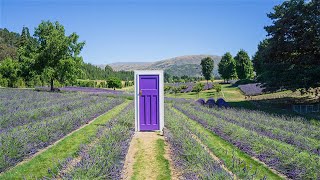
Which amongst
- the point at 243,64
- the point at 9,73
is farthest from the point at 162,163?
the point at 243,64

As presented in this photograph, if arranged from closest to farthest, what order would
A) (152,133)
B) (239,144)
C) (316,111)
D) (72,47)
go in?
(239,144) → (152,133) → (316,111) → (72,47)

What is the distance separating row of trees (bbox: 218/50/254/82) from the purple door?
61427mm

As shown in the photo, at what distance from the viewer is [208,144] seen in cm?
1009

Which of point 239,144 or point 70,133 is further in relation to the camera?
point 70,133

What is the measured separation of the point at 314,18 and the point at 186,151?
1852cm

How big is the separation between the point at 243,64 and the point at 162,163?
68700 millimetres

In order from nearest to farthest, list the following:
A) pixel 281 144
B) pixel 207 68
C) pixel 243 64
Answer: pixel 281 144 < pixel 243 64 < pixel 207 68

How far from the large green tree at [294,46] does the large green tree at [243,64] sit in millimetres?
48952

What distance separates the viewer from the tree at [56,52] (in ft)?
116

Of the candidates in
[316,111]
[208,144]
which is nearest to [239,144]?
[208,144]

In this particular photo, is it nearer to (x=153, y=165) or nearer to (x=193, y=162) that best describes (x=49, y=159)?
(x=153, y=165)

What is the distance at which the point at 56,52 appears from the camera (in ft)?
117

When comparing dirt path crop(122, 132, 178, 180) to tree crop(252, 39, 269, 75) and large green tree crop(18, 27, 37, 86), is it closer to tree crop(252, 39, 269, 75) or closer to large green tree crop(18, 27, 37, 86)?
tree crop(252, 39, 269, 75)

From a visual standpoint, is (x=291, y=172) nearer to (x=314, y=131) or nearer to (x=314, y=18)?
(x=314, y=131)
